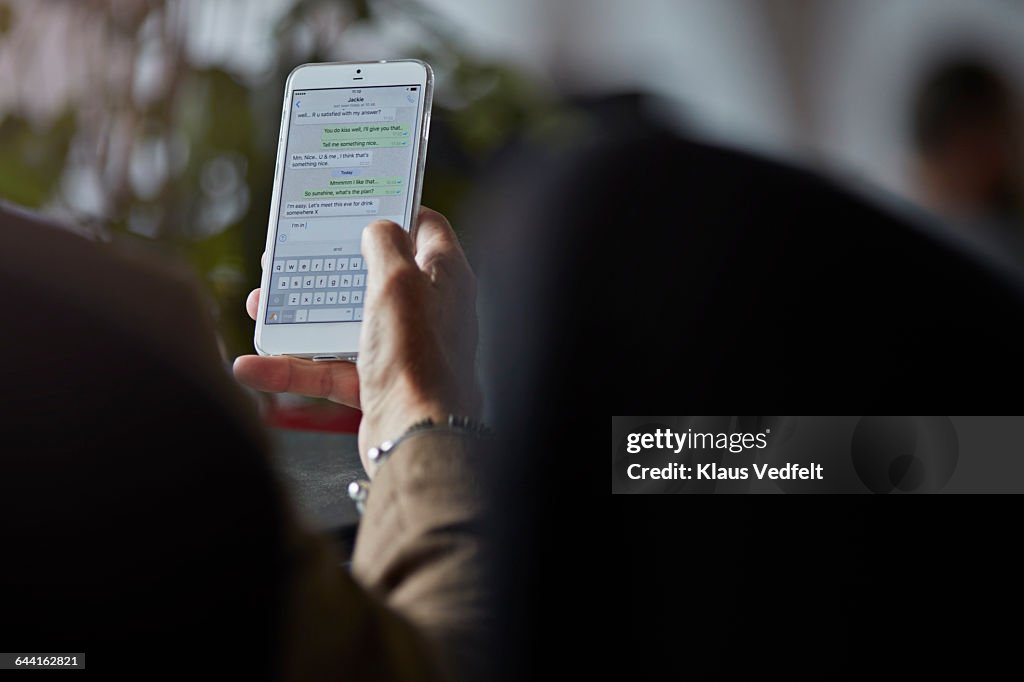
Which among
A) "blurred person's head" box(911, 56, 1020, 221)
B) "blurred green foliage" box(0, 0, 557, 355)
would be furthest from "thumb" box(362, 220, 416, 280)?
"blurred person's head" box(911, 56, 1020, 221)

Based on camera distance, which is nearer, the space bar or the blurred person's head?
the space bar

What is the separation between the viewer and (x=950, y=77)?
1.95m

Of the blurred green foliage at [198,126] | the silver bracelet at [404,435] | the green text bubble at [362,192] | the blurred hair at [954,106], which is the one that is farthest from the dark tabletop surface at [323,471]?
the blurred hair at [954,106]

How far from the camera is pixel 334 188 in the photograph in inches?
21.4

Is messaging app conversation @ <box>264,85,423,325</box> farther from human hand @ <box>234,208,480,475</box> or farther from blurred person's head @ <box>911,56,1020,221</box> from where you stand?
blurred person's head @ <box>911,56,1020,221</box>

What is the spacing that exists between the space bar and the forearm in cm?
13

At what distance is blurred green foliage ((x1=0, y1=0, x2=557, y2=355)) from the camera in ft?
3.69

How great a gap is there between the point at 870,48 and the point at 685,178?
119 inches

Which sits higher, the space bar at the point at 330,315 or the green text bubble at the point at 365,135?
the green text bubble at the point at 365,135

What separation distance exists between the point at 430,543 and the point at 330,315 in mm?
195

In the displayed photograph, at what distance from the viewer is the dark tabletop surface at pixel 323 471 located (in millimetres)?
401

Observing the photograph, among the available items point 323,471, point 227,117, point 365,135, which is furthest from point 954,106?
point 323,471

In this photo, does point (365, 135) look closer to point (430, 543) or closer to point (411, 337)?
point (411, 337)

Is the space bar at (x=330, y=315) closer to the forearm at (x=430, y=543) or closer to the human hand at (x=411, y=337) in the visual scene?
the human hand at (x=411, y=337)
